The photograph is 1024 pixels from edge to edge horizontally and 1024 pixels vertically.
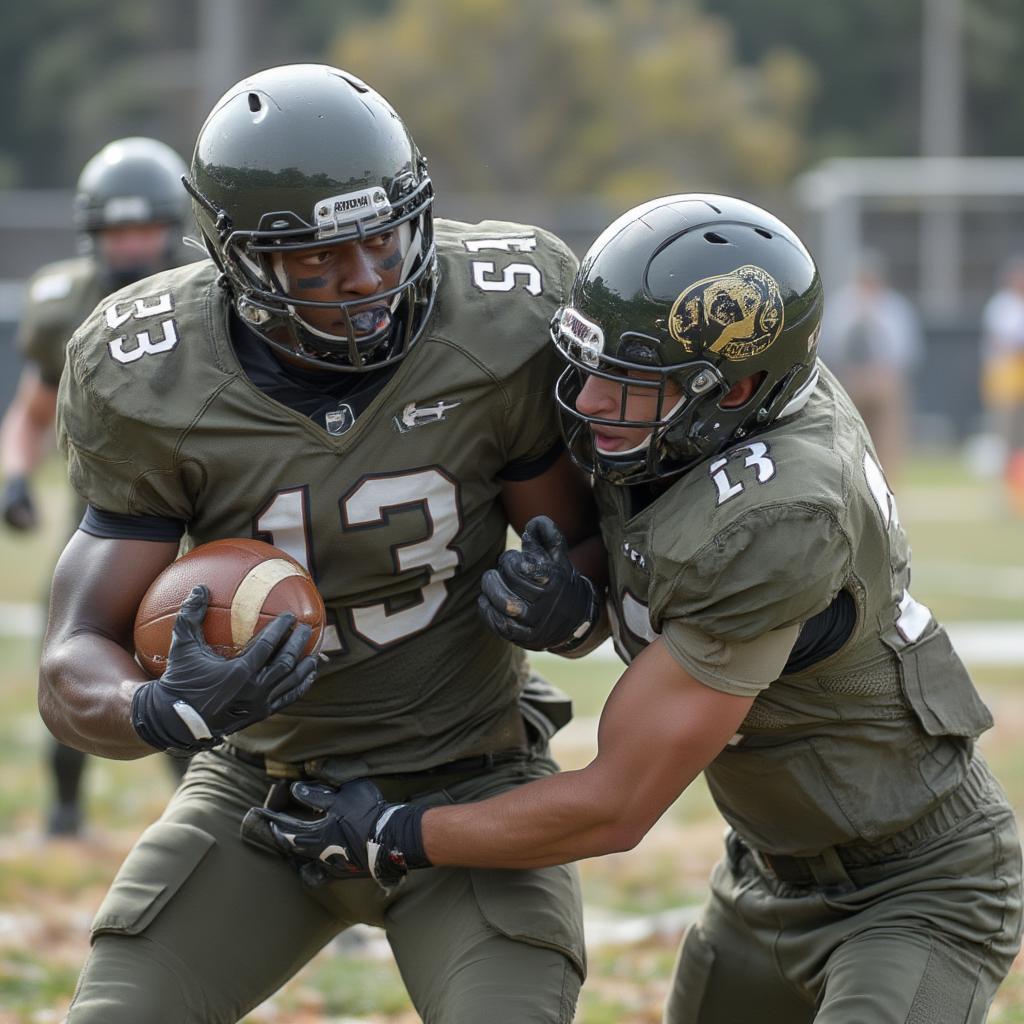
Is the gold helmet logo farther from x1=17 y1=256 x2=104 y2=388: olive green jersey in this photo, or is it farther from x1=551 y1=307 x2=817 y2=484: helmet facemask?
x1=17 y1=256 x2=104 y2=388: olive green jersey

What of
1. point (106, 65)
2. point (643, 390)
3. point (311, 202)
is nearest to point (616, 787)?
point (643, 390)

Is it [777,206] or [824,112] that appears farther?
[824,112]

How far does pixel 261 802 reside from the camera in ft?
10.7

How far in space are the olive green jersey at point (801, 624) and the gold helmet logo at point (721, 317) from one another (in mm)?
179

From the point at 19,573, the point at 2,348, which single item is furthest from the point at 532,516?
the point at 2,348

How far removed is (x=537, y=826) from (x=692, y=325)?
3.00 feet

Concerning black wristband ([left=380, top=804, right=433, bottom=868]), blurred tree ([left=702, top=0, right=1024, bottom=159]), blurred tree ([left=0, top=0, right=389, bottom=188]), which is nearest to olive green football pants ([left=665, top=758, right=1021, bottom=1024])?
black wristband ([left=380, top=804, right=433, bottom=868])

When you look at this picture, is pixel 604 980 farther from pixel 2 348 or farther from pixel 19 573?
pixel 2 348

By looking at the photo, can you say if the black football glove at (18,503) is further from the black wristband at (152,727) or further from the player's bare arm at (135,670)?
the black wristband at (152,727)

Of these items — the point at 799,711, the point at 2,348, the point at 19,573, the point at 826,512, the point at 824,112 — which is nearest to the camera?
the point at 826,512

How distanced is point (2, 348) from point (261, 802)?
16182 millimetres

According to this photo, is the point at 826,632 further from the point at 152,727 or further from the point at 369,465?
the point at 152,727

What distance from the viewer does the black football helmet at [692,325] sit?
288cm

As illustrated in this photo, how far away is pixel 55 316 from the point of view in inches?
218
